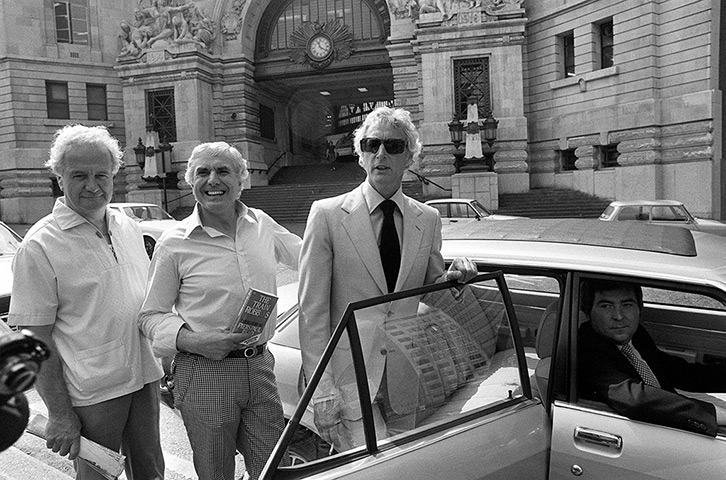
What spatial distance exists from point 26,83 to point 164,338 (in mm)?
32710

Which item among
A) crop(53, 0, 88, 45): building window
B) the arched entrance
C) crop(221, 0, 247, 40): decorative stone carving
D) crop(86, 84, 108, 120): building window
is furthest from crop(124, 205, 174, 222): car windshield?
crop(53, 0, 88, 45): building window

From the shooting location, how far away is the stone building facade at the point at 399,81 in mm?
21281

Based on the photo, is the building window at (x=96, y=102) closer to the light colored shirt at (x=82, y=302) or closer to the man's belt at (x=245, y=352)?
the light colored shirt at (x=82, y=302)

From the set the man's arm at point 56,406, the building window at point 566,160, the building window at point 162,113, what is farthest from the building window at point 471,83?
the man's arm at point 56,406

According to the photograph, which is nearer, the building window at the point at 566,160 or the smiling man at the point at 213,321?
the smiling man at the point at 213,321

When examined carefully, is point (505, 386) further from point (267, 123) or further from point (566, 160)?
point (267, 123)

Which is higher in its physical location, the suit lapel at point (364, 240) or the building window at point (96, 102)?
the building window at point (96, 102)

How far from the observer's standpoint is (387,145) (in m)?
2.53

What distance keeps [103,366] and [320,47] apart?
2886cm

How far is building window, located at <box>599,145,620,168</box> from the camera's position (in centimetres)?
2325

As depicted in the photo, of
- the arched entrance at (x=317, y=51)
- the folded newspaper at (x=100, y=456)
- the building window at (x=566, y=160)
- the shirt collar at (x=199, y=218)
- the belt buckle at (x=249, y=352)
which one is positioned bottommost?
the folded newspaper at (x=100, y=456)

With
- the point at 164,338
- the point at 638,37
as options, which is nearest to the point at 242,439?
the point at 164,338

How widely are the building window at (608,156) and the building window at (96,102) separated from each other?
25044 mm

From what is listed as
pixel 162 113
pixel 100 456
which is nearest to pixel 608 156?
pixel 162 113
